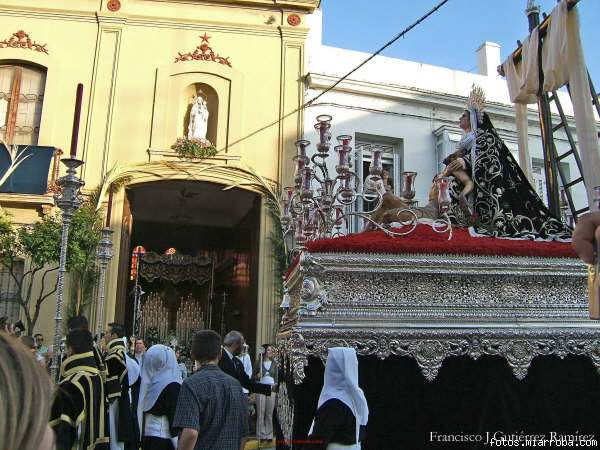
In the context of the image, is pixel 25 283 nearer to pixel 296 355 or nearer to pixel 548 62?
pixel 296 355

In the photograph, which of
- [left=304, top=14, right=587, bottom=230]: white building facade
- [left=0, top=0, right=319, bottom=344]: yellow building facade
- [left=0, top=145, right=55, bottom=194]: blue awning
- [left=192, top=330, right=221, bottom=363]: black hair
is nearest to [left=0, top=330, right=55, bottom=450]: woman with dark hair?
[left=192, top=330, right=221, bottom=363]: black hair

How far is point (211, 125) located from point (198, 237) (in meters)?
5.49

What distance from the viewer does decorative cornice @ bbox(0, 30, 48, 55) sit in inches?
476

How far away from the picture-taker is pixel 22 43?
39.9 ft

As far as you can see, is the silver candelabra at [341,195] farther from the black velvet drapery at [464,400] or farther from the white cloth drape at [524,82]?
the white cloth drape at [524,82]

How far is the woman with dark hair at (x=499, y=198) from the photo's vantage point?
523 centimetres

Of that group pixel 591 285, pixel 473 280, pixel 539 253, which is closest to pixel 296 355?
pixel 473 280

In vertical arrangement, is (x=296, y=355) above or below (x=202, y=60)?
below

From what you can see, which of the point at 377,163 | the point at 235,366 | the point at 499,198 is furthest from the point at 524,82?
the point at 235,366

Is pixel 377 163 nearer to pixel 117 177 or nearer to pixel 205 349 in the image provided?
pixel 205 349

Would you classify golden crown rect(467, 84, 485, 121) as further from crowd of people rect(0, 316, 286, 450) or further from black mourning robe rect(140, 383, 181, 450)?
black mourning robe rect(140, 383, 181, 450)

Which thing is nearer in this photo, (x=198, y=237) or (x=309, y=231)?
(x=309, y=231)

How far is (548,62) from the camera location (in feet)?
20.8

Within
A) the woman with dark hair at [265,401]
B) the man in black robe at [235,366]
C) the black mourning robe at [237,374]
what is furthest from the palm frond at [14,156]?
the black mourning robe at [237,374]
